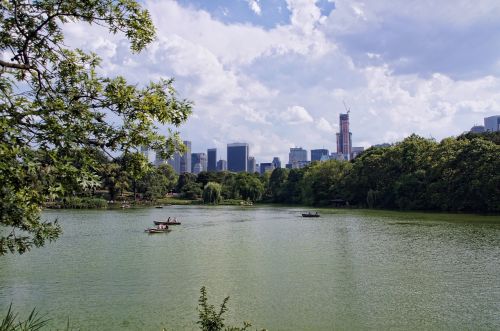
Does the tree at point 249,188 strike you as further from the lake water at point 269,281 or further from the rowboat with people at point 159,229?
the lake water at point 269,281

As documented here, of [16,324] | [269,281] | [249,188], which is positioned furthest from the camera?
[249,188]

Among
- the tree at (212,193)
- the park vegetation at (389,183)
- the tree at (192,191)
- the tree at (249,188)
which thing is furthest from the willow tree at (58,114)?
the tree at (192,191)

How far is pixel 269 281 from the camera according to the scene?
1588 cm

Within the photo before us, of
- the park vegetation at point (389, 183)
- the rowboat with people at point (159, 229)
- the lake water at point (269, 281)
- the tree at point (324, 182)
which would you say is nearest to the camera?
the lake water at point (269, 281)

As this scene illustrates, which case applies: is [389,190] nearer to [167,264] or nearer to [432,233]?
[432,233]

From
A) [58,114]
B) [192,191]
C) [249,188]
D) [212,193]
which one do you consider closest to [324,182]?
[249,188]

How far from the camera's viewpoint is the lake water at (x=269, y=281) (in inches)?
460

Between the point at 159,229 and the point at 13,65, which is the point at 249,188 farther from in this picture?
the point at 13,65

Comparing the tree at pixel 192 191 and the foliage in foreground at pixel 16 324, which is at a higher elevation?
the tree at pixel 192 191

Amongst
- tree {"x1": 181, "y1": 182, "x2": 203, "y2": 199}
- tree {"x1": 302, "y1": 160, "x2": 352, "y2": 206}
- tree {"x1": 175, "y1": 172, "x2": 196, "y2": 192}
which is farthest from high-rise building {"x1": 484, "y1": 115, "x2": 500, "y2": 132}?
tree {"x1": 181, "y1": 182, "x2": 203, "y2": 199}

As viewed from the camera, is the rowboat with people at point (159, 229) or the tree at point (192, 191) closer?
the rowboat with people at point (159, 229)

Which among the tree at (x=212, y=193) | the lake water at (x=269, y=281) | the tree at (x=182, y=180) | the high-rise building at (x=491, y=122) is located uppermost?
the high-rise building at (x=491, y=122)

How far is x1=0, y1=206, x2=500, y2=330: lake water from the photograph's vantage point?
11.7 metres

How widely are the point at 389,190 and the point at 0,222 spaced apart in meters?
62.3
